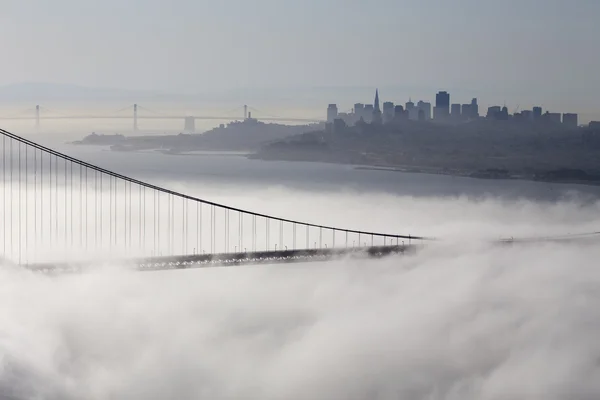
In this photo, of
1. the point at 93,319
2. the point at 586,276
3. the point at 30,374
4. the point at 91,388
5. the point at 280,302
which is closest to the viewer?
the point at 30,374

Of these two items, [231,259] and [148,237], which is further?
[148,237]

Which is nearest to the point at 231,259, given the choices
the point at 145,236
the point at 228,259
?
the point at 228,259

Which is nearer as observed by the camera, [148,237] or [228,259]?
[228,259]

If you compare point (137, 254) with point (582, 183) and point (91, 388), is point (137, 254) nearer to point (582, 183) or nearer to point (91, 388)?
point (91, 388)

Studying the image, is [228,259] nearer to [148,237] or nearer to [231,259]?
[231,259]

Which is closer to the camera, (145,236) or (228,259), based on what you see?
(228,259)

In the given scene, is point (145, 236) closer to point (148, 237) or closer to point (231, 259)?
point (148, 237)

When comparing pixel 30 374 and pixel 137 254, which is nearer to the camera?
pixel 30 374

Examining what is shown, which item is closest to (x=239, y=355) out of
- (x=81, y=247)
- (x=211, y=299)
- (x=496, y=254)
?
(x=211, y=299)
